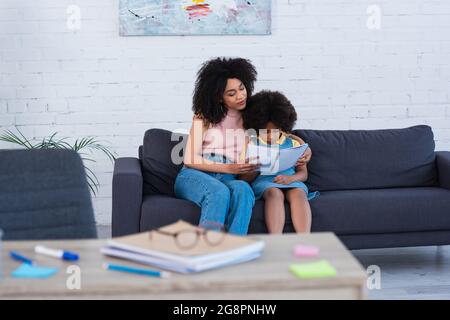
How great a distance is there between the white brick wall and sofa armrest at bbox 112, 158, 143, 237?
138cm

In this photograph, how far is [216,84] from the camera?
363 centimetres

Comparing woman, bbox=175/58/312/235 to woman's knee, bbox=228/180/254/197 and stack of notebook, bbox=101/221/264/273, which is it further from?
stack of notebook, bbox=101/221/264/273

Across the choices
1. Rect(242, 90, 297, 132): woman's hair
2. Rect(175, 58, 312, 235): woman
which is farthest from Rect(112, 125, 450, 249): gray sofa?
Rect(242, 90, 297, 132): woman's hair

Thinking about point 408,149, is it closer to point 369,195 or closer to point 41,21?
point 369,195

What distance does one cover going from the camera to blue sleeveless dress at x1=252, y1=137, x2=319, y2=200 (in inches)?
140

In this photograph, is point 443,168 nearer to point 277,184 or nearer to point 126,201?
point 277,184

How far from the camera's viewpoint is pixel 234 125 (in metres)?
3.67

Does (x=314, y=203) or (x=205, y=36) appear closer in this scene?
(x=314, y=203)

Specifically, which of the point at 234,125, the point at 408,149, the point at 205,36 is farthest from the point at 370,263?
the point at 205,36

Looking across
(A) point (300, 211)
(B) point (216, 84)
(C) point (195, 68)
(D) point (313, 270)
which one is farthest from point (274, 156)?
(D) point (313, 270)

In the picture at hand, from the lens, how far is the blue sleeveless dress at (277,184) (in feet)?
11.7

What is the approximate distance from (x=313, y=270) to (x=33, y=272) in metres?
0.51

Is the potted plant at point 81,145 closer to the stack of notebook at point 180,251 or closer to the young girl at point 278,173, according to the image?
the young girl at point 278,173

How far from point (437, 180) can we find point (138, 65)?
2097 mm
